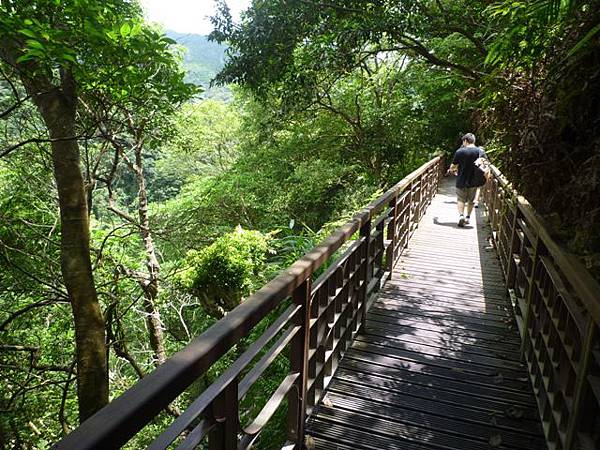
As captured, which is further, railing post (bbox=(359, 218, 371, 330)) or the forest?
railing post (bbox=(359, 218, 371, 330))

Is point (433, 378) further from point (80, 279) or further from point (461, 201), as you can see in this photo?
point (461, 201)

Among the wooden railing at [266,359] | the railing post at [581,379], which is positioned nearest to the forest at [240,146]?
the railing post at [581,379]

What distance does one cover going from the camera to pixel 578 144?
8.34ft

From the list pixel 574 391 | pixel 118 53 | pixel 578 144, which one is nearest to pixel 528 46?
pixel 578 144

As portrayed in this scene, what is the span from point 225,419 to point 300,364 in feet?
3.19

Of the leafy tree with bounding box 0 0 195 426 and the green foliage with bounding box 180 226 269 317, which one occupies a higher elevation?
the leafy tree with bounding box 0 0 195 426

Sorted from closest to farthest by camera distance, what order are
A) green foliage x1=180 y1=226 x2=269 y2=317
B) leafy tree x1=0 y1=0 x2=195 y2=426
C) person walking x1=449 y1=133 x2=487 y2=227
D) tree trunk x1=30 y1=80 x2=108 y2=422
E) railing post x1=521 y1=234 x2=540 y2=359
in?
leafy tree x1=0 y1=0 x2=195 y2=426 < railing post x1=521 y1=234 x2=540 y2=359 < tree trunk x1=30 y1=80 x2=108 y2=422 < person walking x1=449 y1=133 x2=487 y2=227 < green foliage x1=180 y1=226 x2=269 y2=317

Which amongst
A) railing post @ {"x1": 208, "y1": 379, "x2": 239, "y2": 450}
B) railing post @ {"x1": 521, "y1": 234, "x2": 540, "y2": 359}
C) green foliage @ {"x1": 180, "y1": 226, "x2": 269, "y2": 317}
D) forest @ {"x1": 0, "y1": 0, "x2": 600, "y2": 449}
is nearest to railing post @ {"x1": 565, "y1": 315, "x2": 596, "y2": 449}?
forest @ {"x1": 0, "y1": 0, "x2": 600, "y2": 449}

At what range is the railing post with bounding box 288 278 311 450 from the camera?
2.34 metres

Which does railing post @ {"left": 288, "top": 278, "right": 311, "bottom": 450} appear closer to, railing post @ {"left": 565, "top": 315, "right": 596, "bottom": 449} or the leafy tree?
railing post @ {"left": 565, "top": 315, "right": 596, "bottom": 449}

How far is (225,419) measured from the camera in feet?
4.98

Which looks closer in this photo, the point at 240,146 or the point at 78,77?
the point at 78,77

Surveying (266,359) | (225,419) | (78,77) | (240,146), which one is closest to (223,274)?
(78,77)

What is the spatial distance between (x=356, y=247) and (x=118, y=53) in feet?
7.94
